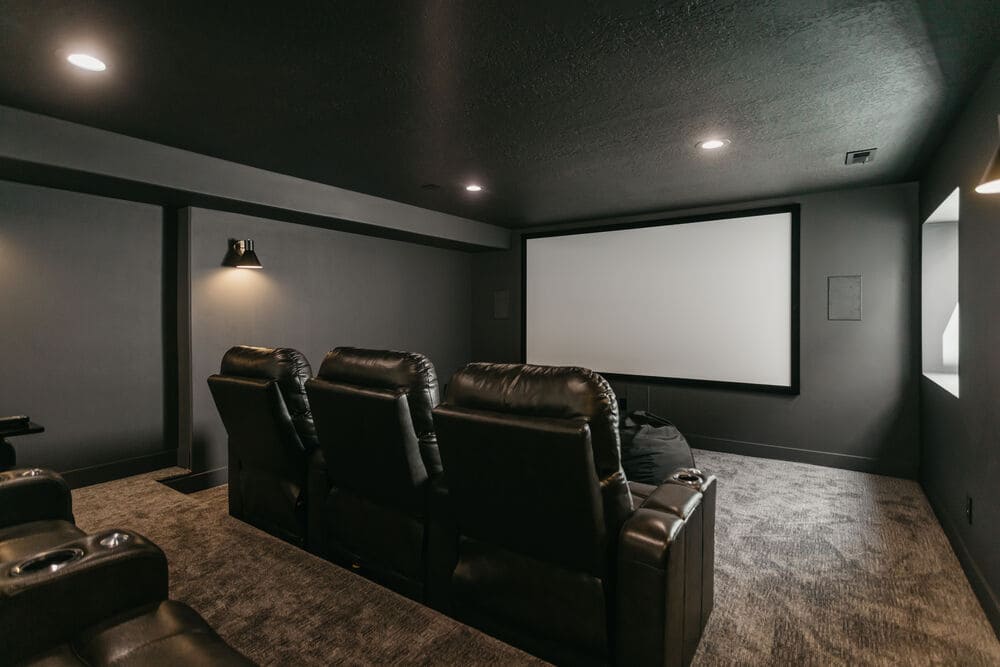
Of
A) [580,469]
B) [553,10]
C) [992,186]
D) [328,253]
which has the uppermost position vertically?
[553,10]

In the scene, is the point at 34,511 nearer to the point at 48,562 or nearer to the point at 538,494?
the point at 48,562

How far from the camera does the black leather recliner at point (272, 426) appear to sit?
249 cm

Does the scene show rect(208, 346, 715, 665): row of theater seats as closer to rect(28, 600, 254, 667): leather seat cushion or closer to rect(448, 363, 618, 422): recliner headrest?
rect(448, 363, 618, 422): recliner headrest

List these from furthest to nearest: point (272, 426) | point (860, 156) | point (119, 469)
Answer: point (119, 469) < point (860, 156) < point (272, 426)

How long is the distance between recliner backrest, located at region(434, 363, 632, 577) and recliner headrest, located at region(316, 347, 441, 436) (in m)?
0.26

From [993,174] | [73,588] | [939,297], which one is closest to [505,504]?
[73,588]

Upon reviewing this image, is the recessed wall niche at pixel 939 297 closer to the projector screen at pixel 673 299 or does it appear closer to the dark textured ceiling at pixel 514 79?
the dark textured ceiling at pixel 514 79

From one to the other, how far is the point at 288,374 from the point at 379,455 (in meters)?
0.75

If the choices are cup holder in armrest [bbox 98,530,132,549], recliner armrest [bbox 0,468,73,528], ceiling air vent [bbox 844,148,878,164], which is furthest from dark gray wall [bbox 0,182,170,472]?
ceiling air vent [bbox 844,148,878,164]

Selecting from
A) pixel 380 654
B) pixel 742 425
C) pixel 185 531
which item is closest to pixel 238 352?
pixel 185 531

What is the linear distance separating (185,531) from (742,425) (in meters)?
4.52

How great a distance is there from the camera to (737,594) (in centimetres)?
235

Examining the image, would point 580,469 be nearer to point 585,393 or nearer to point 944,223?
point 585,393

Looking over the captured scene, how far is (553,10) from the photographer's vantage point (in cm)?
186
